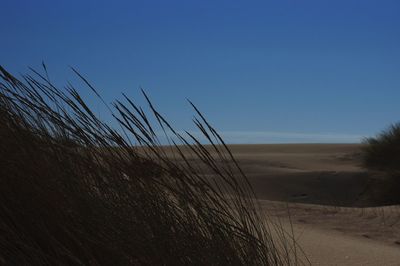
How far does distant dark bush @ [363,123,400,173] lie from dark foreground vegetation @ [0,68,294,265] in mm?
13334

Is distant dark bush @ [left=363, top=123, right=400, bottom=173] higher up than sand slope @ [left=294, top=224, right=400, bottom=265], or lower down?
→ higher up

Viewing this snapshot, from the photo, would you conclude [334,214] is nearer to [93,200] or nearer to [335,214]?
[335,214]

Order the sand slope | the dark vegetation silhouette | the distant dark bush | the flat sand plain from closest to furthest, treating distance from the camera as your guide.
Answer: the sand slope < the flat sand plain < the dark vegetation silhouette < the distant dark bush

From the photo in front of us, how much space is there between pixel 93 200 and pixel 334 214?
27.6 feet

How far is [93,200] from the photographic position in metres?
2.40

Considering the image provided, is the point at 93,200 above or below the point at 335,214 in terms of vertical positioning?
→ above

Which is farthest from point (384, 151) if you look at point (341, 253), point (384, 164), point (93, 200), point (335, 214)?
point (93, 200)

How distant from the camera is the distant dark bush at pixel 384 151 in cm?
1583

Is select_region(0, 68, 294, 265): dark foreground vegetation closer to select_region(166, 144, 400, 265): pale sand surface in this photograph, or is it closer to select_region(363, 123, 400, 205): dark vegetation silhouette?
select_region(166, 144, 400, 265): pale sand surface

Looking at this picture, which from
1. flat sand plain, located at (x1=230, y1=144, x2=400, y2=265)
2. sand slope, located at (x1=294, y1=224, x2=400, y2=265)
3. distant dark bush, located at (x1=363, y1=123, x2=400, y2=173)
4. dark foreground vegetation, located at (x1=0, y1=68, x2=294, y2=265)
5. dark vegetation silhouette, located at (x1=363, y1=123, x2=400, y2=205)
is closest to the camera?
dark foreground vegetation, located at (x1=0, y1=68, x2=294, y2=265)

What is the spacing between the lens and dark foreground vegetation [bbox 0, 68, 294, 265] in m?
2.26

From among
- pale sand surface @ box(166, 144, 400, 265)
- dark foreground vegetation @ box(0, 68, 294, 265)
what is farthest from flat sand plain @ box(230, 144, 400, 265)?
dark foreground vegetation @ box(0, 68, 294, 265)

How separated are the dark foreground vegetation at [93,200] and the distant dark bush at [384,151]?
13.3m

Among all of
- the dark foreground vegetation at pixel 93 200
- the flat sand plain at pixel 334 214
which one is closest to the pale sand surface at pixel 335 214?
the flat sand plain at pixel 334 214
